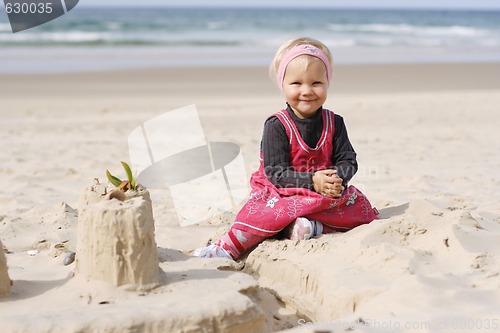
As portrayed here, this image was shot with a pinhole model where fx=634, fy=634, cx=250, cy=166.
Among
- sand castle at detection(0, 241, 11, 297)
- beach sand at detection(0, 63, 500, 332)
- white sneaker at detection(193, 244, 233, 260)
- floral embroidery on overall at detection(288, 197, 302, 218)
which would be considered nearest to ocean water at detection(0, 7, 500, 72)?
beach sand at detection(0, 63, 500, 332)

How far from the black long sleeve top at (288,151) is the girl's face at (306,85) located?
0.28ft

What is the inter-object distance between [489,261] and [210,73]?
468 inches

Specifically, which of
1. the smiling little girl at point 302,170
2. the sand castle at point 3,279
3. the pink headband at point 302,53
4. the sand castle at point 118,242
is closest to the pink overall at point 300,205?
the smiling little girl at point 302,170

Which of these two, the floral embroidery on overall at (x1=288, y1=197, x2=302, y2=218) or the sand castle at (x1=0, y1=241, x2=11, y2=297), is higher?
the sand castle at (x1=0, y1=241, x2=11, y2=297)

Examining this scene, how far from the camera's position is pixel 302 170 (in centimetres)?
359

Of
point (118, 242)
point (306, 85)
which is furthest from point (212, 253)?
point (306, 85)

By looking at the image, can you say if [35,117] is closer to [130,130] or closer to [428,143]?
[130,130]

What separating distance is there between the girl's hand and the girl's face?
38cm

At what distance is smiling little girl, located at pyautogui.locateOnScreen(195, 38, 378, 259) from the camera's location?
136 inches

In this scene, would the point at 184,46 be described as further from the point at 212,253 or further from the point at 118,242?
the point at 118,242

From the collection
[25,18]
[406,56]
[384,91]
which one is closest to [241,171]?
[384,91]

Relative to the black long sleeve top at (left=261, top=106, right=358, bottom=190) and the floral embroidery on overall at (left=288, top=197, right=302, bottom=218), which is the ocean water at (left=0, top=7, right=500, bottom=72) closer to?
the black long sleeve top at (left=261, top=106, right=358, bottom=190)

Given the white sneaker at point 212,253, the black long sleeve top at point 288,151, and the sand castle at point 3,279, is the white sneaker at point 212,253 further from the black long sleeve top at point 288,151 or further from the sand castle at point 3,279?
the sand castle at point 3,279

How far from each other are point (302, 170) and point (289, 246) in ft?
1.57
